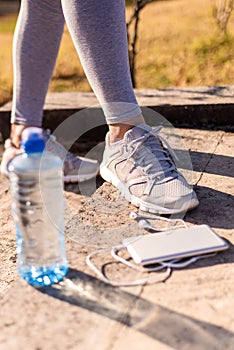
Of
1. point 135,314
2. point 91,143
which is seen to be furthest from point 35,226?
point 91,143

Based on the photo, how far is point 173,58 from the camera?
3.88 m

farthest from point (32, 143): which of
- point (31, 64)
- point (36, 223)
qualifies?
point (31, 64)

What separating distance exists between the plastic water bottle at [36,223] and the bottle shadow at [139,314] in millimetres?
44

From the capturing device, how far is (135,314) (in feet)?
4.33

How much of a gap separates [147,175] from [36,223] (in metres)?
0.48

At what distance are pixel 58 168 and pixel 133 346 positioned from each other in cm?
50

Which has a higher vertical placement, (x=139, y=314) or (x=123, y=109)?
(x=123, y=109)

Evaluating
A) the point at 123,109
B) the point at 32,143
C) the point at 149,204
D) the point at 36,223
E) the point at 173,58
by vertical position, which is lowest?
the point at 173,58

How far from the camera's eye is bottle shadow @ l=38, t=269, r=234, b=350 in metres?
1.23

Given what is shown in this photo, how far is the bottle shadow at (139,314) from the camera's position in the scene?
4.02 feet

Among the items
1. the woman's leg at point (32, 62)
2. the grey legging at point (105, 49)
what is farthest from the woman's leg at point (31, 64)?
the grey legging at point (105, 49)

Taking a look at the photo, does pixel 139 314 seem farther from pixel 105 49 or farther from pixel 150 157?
pixel 105 49

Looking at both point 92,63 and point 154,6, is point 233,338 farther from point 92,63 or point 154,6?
point 154,6

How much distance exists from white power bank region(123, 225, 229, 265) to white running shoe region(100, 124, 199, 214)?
16cm
